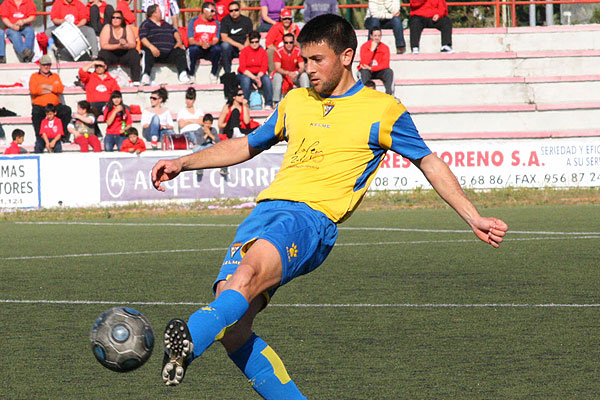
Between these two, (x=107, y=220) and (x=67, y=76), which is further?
(x=67, y=76)

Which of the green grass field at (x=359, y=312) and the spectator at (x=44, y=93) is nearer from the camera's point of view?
the green grass field at (x=359, y=312)

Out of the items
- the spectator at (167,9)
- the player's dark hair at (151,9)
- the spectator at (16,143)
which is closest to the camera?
the spectator at (16,143)

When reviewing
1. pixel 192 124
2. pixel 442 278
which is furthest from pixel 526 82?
pixel 442 278

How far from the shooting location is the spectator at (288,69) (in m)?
20.8

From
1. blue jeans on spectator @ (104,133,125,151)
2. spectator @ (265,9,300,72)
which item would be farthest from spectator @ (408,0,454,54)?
blue jeans on spectator @ (104,133,125,151)

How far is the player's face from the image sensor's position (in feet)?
15.1

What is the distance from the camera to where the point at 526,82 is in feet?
74.2

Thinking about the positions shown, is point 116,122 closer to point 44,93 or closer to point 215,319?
point 44,93

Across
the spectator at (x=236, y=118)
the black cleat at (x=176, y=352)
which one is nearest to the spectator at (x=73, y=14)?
the spectator at (x=236, y=118)

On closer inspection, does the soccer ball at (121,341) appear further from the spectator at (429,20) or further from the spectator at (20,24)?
the spectator at (20,24)

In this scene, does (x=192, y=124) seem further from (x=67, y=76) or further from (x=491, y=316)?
(x=491, y=316)

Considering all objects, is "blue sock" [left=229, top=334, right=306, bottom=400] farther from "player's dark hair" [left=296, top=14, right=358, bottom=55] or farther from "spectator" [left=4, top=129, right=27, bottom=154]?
"spectator" [left=4, top=129, right=27, bottom=154]

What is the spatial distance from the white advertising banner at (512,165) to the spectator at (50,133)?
6.07 metres

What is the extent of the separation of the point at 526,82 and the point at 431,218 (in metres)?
8.59
